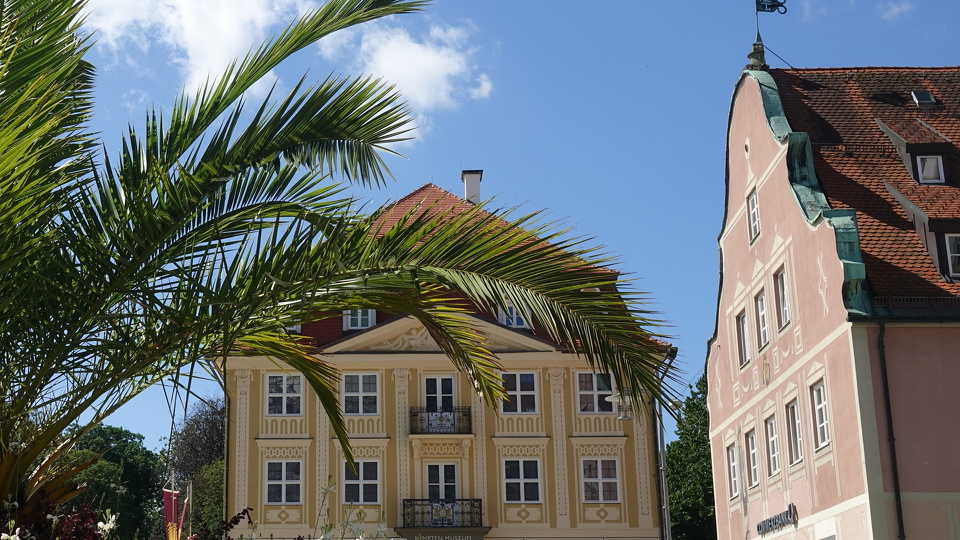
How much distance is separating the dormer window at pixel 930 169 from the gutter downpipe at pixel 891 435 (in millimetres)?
4549

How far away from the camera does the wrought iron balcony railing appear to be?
3556 centimetres

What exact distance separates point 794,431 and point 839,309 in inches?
136

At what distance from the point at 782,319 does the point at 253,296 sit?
1856 cm

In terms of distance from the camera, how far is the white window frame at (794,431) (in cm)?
2204

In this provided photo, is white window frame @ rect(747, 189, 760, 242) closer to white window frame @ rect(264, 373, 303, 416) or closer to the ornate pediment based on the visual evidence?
the ornate pediment

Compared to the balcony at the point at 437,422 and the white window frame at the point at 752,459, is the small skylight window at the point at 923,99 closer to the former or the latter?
the white window frame at the point at 752,459

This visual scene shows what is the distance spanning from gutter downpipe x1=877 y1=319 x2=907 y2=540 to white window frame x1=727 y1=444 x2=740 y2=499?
7.32m

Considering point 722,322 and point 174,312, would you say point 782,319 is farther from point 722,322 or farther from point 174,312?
point 174,312

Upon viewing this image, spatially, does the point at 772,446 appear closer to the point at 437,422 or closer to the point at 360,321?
the point at 437,422

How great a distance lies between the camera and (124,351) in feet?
19.8

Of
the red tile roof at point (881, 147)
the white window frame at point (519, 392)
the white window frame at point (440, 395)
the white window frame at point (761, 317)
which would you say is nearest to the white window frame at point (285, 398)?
the white window frame at point (440, 395)

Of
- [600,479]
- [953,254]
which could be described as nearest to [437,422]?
[600,479]

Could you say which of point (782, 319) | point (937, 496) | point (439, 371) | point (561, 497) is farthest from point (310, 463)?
point (937, 496)

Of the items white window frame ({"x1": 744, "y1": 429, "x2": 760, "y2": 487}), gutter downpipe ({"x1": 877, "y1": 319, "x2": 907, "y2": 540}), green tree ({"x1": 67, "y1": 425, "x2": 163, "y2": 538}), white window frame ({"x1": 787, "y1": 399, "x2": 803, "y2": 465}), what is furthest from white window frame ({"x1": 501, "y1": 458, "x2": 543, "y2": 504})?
green tree ({"x1": 67, "y1": 425, "x2": 163, "y2": 538})
